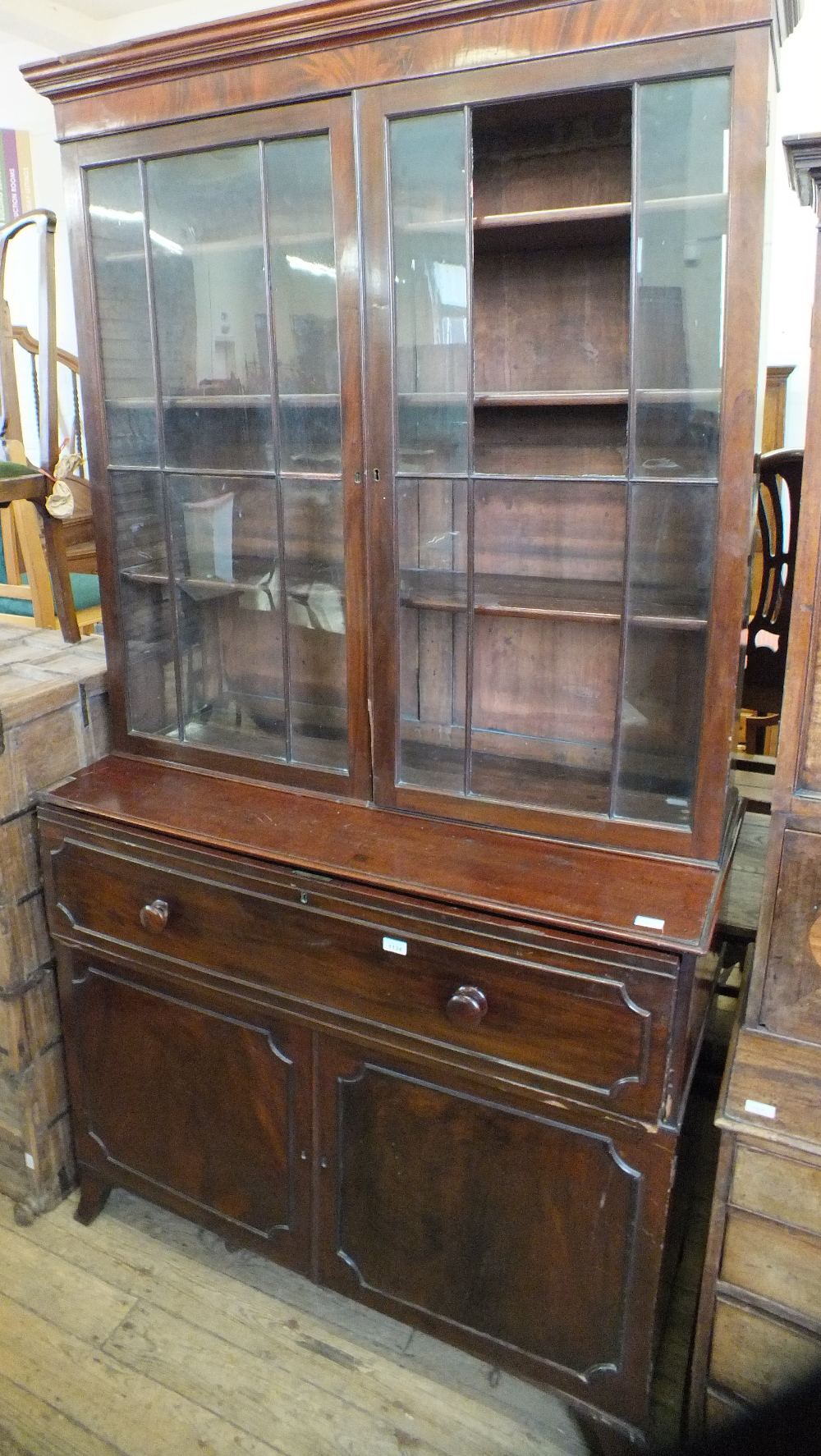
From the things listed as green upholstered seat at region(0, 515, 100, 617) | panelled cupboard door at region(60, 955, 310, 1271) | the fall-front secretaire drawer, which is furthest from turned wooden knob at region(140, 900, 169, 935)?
green upholstered seat at region(0, 515, 100, 617)

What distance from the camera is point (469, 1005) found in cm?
125

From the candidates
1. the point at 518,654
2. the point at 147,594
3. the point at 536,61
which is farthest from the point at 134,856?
the point at 536,61

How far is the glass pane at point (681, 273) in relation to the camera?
3.79ft

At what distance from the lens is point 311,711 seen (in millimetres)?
1603

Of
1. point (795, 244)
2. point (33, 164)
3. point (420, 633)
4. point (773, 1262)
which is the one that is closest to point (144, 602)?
point (420, 633)

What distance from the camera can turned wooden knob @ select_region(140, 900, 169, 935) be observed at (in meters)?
1.49

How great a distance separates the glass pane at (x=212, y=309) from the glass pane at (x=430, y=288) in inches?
9.7

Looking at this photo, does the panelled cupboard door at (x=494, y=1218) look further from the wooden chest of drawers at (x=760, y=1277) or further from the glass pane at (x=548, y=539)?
the glass pane at (x=548, y=539)

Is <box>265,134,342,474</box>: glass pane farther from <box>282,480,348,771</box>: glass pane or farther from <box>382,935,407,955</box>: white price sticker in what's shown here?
<box>382,935,407,955</box>: white price sticker

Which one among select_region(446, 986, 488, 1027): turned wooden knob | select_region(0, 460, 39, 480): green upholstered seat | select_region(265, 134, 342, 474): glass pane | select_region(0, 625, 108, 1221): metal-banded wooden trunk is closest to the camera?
select_region(446, 986, 488, 1027): turned wooden knob

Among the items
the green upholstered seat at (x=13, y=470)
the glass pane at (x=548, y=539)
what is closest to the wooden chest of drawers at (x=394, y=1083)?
the glass pane at (x=548, y=539)

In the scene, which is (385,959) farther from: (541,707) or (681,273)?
(681,273)

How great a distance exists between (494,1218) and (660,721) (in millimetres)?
745

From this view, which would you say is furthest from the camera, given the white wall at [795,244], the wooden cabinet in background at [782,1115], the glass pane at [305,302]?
the white wall at [795,244]
